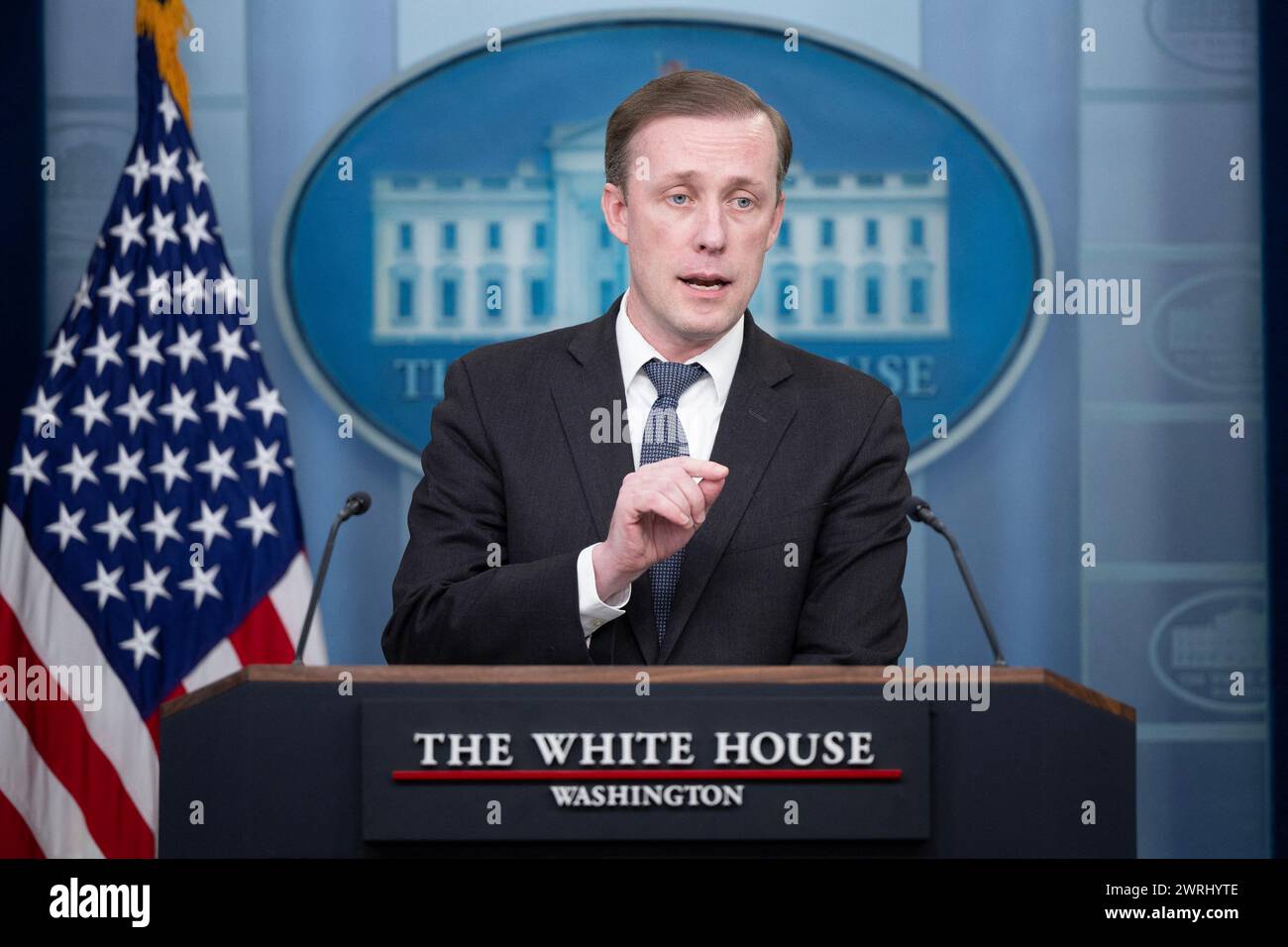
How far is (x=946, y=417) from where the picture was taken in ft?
15.7

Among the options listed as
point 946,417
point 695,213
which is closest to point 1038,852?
point 695,213

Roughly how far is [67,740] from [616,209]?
2.54 metres

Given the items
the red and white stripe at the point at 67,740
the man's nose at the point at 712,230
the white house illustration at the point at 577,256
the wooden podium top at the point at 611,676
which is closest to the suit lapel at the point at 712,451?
the man's nose at the point at 712,230

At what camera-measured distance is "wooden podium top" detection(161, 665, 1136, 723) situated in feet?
6.14

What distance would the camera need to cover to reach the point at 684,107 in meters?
2.53

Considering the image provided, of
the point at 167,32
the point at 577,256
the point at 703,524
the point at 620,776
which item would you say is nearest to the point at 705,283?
the point at 703,524

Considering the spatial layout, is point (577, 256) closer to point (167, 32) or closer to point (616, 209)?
point (167, 32)

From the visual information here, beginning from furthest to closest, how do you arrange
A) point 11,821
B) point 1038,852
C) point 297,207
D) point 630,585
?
point 297,207 → point 11,821 → point 630,585 → point 1038,852

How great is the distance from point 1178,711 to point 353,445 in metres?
2.86

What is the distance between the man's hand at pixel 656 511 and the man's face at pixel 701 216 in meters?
0.60

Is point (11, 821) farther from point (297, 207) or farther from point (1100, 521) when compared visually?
point (1100, 521)

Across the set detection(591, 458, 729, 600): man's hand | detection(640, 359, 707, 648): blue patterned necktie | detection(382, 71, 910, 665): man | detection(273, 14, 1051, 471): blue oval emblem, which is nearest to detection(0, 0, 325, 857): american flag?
detection(273, 14, 1051, 471): blue oval emblem

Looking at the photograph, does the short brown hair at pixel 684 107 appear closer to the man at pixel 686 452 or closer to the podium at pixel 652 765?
Result: the man at pixel 686 452

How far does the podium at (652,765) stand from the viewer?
1.84 meters
